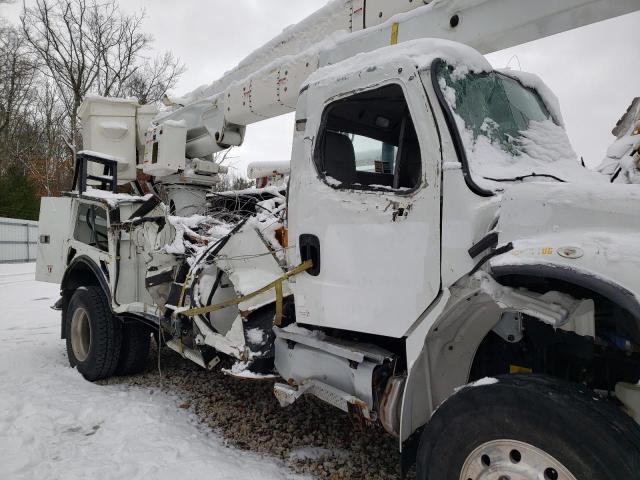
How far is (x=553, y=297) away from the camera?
1971 millimetres

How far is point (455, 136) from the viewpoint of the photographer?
7.72 feet

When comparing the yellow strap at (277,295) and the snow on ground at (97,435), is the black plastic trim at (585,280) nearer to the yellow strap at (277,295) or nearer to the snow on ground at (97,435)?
the yellow strap at (277,295)

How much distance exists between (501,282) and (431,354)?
0.59 metres

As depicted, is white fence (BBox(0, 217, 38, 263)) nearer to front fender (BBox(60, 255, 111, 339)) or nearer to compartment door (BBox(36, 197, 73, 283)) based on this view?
compartment door (BBox(36, 197, 73, 283))

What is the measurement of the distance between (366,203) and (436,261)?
55cm

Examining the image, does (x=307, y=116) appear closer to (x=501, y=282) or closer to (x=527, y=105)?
(x=527, y=105)

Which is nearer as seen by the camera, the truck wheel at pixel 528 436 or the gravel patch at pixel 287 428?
the truck wheel at pixel 528 436

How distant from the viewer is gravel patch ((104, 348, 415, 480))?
3.25 metres

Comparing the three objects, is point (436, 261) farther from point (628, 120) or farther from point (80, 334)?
point (80, 334)

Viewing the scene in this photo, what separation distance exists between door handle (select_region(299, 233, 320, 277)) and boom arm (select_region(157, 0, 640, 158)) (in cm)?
142

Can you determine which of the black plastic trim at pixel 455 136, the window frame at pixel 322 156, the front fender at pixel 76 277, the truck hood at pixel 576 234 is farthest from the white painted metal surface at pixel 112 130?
the truck hood at pixel 576 234

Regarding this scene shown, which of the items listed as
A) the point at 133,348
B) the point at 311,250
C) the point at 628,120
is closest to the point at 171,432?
the point at 133,348

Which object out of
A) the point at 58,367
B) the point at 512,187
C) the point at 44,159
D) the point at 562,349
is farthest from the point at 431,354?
the point at 44,159

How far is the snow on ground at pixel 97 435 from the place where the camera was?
124 inches
